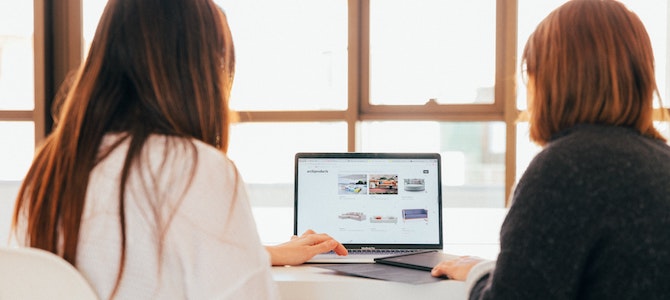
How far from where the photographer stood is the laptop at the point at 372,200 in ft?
6.27

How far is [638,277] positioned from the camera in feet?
3.28

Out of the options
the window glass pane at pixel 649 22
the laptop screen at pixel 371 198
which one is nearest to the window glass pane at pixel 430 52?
the window glass pane at pixel 649 22

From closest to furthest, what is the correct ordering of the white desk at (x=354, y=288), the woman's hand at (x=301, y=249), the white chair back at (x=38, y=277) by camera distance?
the white chair back at (x=38, y=277) < the white desk at (x=354, y=288) < the woman's hand at (x=301, y=249)

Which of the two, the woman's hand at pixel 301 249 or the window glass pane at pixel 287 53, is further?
the window glass pane at pixel 287 53

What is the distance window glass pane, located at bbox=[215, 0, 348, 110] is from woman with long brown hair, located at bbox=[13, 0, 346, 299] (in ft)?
6.54

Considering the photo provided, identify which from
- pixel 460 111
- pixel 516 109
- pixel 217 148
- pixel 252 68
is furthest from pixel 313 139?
pixel 217 148

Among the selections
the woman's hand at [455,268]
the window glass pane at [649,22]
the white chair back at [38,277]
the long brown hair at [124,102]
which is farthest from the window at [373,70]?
the white chair back at [38,277]

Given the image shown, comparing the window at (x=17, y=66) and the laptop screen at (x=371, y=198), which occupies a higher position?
the window at (x=17, y=66)

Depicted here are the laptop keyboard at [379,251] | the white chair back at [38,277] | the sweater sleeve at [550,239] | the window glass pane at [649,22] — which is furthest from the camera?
the window glass pane at [649,22]

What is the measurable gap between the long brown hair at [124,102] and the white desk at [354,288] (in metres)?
0.53

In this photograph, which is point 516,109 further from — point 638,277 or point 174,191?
point 174,191

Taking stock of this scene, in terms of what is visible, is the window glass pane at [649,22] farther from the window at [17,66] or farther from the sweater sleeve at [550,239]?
the window at [17,66]

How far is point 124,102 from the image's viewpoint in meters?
1.07

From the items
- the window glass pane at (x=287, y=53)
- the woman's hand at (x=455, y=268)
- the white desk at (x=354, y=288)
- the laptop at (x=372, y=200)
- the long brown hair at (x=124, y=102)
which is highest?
the window glass pane at (x=287, y=53)
